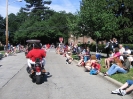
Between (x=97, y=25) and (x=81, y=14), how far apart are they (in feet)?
6.20

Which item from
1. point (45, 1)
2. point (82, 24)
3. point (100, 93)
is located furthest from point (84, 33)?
point (45, 1)

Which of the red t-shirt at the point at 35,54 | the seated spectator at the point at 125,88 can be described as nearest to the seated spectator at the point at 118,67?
the red t-shirt at the point at 35,54

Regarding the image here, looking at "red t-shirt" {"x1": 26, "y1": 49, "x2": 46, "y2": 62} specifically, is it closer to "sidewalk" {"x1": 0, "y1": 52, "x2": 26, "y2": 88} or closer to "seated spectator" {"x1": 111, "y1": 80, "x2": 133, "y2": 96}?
"sidewalk" {"x1": 0, "y1": 52, "x2": 26, "y2": 88}

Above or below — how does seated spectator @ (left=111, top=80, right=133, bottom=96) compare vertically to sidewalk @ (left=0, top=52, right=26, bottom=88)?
above

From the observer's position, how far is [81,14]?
26719mm

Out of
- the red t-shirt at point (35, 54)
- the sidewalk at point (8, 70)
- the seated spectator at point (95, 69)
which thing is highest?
the red t-shirt at point (35, 54)

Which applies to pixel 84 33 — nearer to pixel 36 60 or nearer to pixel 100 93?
pixel 36 60

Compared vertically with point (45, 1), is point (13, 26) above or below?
below

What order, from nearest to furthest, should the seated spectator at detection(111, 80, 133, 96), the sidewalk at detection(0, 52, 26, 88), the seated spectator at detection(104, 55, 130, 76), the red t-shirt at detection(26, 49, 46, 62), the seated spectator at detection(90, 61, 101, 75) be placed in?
the seated spectator at detection(111, 80, 133, 96)
the red t-shirt at detection(26, 49, 46, 62)
the sidewalk at detection(0, 52, 26, 88)
the seated spectator at detection(104, 55, 130, 76)
the seated spectator at detection(90, 61, 101, 75)

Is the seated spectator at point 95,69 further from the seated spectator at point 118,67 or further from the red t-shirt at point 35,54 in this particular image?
the red t-shirt at point 35,54

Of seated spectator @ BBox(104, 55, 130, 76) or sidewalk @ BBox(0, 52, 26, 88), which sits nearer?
sidewalk @ BBox(0, 52, 26, 88)

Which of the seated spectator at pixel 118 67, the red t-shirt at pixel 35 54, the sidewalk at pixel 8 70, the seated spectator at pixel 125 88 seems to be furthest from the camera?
the seated spectator at pixel 118 67

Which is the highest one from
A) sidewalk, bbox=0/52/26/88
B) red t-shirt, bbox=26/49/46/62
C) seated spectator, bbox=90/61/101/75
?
red t-shirt, bbox=26/49/46/62

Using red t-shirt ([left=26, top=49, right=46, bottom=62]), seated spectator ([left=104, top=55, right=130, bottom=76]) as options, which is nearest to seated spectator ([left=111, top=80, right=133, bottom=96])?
seated spectator ([left=104, top=55, right=130, bottom=76])
